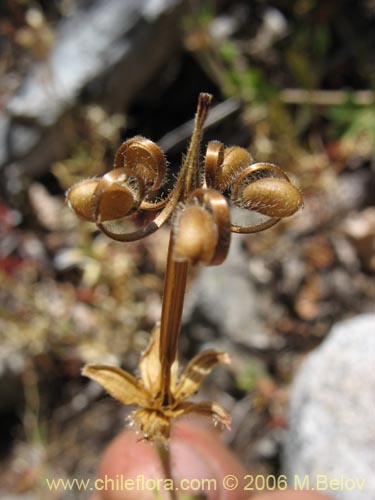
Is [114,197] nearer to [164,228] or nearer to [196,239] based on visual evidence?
[196,239]

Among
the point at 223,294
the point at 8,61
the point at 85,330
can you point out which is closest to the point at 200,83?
the point at 8,61

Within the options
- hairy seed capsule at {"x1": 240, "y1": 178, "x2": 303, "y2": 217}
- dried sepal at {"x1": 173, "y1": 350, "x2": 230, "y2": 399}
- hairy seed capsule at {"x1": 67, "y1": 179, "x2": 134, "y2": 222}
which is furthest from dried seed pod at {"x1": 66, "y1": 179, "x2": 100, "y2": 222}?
dried sepal at {"x1": 173, "y1": 350, "x2": 230, "y2": 399}

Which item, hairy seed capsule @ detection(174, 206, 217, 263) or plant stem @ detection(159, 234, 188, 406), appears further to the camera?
plant stem @ detection(159, 234, 188, 406)

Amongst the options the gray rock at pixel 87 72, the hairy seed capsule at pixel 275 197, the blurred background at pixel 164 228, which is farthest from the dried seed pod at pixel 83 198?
the gray rock at pixel 87 72

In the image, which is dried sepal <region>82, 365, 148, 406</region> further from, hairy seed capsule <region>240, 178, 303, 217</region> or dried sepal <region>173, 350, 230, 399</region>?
hairy seed capsule <region>240, 178, 303, 217</region>

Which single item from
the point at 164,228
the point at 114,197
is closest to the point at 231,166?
the point at 114,197

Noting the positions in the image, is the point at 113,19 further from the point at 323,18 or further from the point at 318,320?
the point at 318,320
